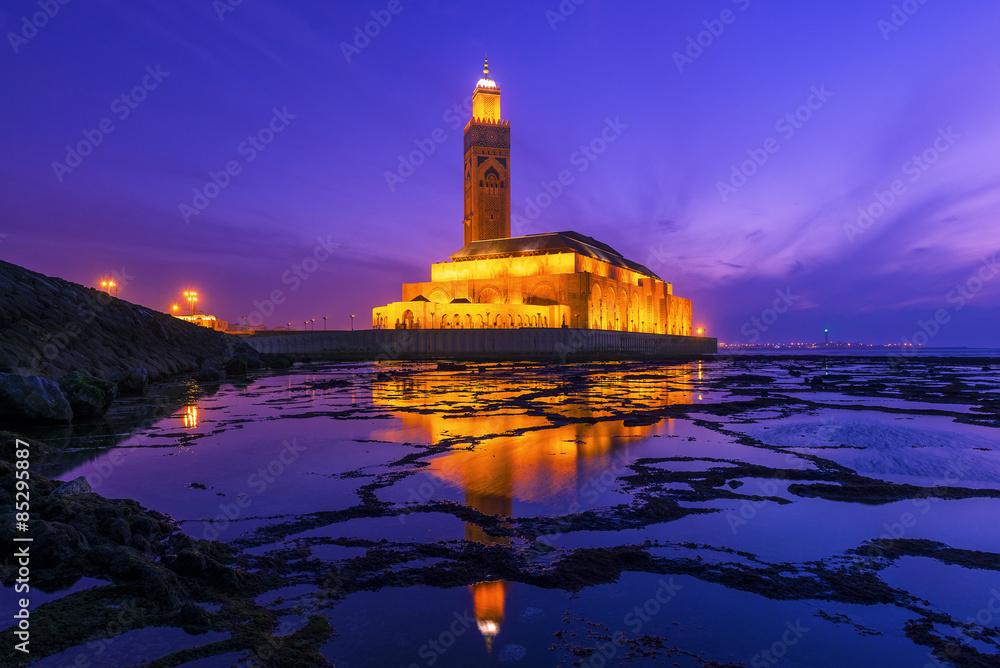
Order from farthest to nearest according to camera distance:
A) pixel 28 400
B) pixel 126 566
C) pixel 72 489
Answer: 1. pixel 28 400
2. pixel 72 489
3. pixel 126 566

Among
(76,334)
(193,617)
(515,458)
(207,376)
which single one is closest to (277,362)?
(207,376)

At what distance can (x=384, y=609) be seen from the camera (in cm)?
251

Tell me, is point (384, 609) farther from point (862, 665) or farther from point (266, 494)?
point (266, 494)

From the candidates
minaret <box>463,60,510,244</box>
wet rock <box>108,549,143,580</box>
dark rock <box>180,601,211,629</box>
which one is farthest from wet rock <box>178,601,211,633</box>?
minaret <box>463,60,510,244</box>

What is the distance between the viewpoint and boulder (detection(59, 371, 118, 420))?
8812mm

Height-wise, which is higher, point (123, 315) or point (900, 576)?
point (123, 315)

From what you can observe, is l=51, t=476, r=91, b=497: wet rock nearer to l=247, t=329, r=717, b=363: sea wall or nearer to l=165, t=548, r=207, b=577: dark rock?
l=165, t=548, r=207, b=577: dark rock

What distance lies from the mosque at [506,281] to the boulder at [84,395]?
144 feet

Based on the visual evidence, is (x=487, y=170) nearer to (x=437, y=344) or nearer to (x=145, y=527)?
(x=437, y=344)

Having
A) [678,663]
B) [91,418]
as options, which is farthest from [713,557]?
[91,418]

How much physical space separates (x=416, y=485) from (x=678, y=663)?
3.11 meters

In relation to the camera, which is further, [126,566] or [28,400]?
[28,400]

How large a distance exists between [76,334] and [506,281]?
5012cm

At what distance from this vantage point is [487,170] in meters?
78.0
